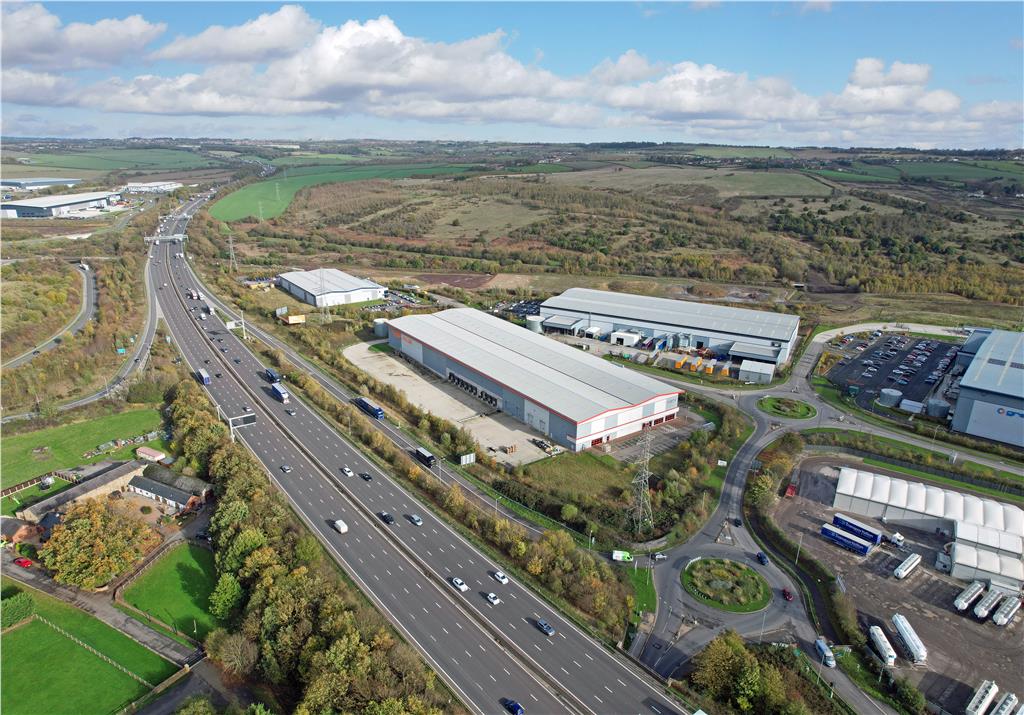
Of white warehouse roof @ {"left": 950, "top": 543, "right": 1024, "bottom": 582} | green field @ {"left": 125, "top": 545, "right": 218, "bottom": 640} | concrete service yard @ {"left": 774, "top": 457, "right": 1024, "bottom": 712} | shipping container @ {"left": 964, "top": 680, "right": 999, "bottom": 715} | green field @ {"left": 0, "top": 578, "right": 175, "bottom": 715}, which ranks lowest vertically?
green field @ {"left": 0, "top": 578, "right": 175, "bottom": 715}

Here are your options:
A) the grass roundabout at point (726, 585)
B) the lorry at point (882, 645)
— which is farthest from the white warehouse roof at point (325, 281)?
the lorry at point (882, 645)

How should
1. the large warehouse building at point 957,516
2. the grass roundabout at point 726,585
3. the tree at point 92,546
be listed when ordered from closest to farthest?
the grass roundabout at point 726,585, the tree at point 92,546, the large warehouse building at point 957,516

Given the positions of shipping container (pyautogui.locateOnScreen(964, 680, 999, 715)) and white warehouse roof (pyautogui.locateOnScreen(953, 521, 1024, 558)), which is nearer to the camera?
shipping container (pyautogui.locateOnScreen(964, 680, 999, 715))

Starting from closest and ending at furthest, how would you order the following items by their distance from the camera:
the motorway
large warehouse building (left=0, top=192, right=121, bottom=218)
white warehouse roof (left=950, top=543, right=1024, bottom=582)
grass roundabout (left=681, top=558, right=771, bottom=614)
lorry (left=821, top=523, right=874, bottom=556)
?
the motorway → grass roundabout (left=681, top=558, right=771, bottom=614) → white warehouse roof (left=950, top=543, right=1024, bottom=582) → lorry (left=821, top=523, right=874, bottom=556) → large warehouse building (left=0, top=192, right=121, bottom=218)

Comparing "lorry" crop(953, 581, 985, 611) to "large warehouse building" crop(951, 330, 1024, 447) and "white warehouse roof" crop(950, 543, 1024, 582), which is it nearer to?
"white warehouse roof" crop(950, 543, 1024, 582)

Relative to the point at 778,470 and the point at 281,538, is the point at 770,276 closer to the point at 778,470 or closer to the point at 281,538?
the point at 778,470

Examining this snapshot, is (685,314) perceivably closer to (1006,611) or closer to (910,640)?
(1006,611)

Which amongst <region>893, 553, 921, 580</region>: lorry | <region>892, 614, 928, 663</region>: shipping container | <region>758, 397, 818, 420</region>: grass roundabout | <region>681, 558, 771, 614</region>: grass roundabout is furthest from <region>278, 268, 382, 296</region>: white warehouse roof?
<region>892, 614, 928, 663</region>: shipping container

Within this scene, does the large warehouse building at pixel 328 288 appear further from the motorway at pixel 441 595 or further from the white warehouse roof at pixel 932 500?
the white warehouse roof at pixel 932 500
